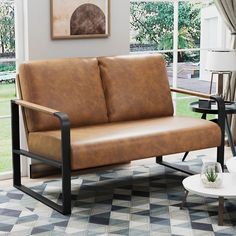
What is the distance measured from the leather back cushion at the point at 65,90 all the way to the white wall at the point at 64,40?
0.22 metres

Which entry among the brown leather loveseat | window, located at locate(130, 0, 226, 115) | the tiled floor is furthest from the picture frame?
the tiled floor

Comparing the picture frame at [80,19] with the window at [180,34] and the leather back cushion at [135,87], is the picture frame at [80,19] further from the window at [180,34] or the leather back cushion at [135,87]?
the window at [180,34]

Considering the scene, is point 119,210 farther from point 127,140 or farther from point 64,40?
point 64,40

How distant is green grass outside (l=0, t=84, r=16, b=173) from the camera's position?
4.70m

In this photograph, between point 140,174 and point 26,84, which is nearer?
point 26,84

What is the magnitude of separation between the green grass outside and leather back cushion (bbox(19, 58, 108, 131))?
473 mm

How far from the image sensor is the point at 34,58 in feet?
14.8

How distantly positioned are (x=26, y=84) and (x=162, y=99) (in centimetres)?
108

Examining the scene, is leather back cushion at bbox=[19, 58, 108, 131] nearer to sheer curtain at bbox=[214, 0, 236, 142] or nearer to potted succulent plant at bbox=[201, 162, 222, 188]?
potted succulent plant at bbox=[201, 162, 222, 188]

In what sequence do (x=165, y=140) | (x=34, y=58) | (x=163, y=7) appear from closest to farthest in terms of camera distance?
(x=165, y=140)
(x=34, y=58)
(x=163, y=7)

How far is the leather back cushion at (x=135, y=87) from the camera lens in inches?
178

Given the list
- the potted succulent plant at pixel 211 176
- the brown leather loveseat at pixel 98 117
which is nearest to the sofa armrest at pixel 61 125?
the brown leather loveseat at pixel 98 117

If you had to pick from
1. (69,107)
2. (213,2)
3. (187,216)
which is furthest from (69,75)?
(213,2)

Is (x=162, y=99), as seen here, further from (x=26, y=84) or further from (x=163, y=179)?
(x=26, y=84)
